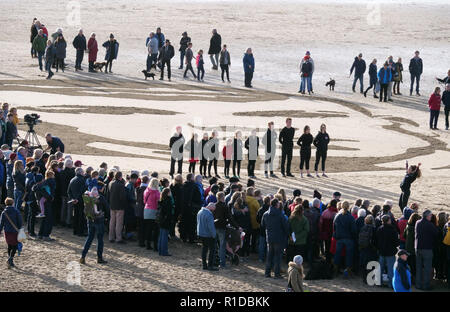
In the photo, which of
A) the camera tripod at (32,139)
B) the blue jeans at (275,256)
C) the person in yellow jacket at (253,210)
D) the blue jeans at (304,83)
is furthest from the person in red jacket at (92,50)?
the blue jeans at (275,256)

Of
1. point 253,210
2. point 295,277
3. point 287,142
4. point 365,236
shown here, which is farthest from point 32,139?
point 295,277

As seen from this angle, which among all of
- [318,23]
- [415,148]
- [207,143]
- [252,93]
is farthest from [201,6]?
[207,143]

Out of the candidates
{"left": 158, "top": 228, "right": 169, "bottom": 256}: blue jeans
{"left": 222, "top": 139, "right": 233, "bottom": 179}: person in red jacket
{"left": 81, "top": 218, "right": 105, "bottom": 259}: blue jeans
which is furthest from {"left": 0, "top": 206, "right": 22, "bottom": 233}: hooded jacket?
{"left": 222, "top": 139, "right": 233, "bottom": 179}: person in red jacket

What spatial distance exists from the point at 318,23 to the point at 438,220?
45.7 m

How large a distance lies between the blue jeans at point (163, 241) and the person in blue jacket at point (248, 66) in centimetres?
2177

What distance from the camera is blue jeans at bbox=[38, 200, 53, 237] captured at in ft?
57.4

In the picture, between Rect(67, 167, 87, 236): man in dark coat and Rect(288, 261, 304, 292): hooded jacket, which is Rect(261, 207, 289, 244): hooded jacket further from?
Rect(67, 167, 87, 236): man in dark coat

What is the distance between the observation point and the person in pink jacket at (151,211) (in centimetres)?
1723

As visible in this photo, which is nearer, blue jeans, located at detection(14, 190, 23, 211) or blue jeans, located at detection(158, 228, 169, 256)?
blue jeans, located at detection(158, 228, 169, 256)

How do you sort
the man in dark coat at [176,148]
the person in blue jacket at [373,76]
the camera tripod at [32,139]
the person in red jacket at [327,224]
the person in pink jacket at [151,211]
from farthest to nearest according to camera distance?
the person in blue jacket at [373,76] → the camera tripod at [32,139] → the man in dark coat at [176,148] → the person in pink jacket at [151,211] → the person in red jacket at [327,224]

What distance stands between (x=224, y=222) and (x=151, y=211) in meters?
1.62

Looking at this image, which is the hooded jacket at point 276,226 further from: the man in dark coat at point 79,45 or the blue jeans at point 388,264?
the man in dark coat at point 79,45

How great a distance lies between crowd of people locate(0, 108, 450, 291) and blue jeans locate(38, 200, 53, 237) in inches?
0.8

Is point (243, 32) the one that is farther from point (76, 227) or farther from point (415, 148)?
point (76, 227)
